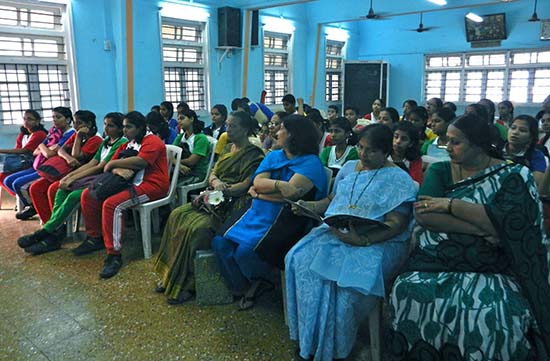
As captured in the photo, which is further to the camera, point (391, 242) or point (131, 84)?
point (131, 84)

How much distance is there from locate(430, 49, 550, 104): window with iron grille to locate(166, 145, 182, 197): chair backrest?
26.6ft

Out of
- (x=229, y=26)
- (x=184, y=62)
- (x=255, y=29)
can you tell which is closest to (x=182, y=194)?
(x=184, y=62)

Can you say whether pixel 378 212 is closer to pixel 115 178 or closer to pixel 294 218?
pixel 294 218

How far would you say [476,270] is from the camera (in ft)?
5.27

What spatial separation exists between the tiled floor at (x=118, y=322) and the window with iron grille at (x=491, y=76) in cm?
856

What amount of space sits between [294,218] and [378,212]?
1.55ft

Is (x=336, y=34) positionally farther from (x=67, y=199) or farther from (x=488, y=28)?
(x=67, y=199)

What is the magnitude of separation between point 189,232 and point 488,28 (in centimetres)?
861

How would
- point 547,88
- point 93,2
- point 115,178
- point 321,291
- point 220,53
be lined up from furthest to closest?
point 547,88 → point 220,53 → point 93,2 → point 115,178 → point 321,291

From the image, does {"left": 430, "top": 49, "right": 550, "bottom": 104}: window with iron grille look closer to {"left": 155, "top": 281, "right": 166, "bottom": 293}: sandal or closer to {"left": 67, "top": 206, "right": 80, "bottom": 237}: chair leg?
{"left": 67, "top": 206, "right": 80, "bottom": 237}: chair leg

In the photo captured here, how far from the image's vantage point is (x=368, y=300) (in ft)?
5.67

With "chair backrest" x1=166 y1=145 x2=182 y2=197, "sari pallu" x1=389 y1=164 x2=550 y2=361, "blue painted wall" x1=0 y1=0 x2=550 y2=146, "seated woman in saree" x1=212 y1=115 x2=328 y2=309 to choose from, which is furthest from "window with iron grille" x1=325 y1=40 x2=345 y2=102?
"sari pallu" x1=389 y1=164 x2=550 y2=361

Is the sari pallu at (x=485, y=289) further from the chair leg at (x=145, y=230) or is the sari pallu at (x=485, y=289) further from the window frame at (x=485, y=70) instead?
the window frame at (x=485, y=70)

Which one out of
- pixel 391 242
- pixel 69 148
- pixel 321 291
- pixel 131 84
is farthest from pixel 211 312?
pixel 131 84
